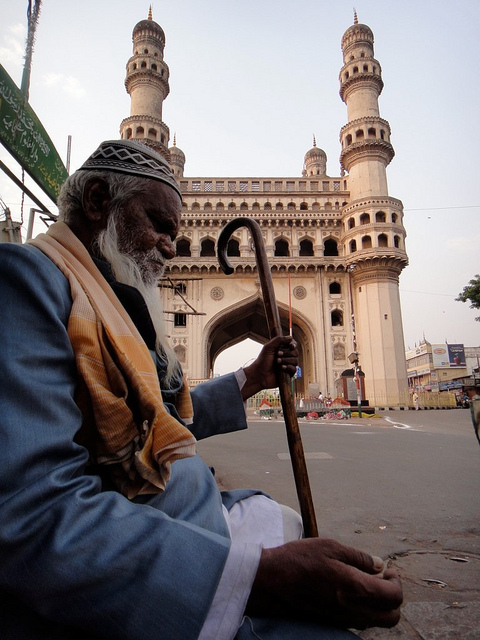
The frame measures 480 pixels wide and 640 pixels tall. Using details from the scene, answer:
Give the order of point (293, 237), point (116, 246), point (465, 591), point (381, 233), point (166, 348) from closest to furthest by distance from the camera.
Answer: point (116, 246) → point (166, 348) → point (465, 591) → point (381, 233) → point (293, 237)

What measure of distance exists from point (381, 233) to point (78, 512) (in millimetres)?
23601

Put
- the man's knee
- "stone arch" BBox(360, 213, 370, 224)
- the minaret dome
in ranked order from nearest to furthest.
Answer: the man's knee
"stone arch" BBox(360, 213, 370, 224)
the minaret dome

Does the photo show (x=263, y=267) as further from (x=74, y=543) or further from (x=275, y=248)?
(x=275, y=248)

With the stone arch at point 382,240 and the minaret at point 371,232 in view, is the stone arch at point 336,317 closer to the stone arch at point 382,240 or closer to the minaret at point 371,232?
the minaret at point 371,232

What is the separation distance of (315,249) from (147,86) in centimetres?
1385

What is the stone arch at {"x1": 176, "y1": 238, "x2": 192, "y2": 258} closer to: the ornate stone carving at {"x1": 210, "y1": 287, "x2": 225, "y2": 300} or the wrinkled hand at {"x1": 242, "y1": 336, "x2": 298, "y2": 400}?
the ornate stone carving at {"x1": 210, "y1": 287, "x2": 225, "y2": 300}

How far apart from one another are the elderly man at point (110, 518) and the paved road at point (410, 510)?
0.68 m

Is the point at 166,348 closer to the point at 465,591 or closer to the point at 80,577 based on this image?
the point at 80,577

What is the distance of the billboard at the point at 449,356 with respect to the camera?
55.3 metres

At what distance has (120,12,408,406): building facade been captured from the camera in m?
22.1

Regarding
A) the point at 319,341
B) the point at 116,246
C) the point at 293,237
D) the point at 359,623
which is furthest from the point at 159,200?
the point at 293,237

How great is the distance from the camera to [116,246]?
1211 millimetres

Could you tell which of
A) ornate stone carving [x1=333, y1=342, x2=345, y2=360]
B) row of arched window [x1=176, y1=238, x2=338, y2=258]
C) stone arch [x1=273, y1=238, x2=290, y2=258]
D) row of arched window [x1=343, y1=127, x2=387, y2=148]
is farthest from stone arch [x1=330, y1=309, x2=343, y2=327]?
row of arched window [x1=343, y1=127, x2=387, y2=148]

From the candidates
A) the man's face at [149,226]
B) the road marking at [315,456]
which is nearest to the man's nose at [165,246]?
the man's face at [149,226]
